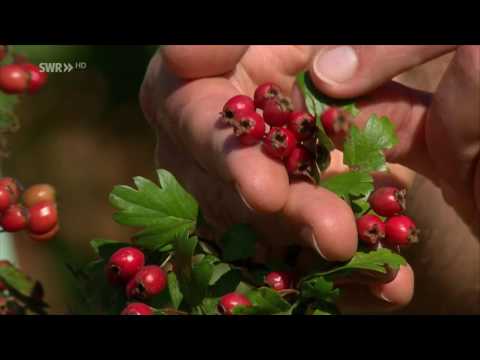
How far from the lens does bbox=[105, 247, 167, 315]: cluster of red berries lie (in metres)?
1.16

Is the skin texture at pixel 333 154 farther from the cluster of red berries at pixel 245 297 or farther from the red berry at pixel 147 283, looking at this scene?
the red berry at pixel 147 283

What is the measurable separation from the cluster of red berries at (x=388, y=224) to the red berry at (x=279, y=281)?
152mm

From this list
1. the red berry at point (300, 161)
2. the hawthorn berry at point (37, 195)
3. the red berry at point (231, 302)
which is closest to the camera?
the red berry at point (231, 302)

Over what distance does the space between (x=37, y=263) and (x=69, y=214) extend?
0.71 feet

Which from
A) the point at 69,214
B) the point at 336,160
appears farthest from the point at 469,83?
the point at 69,214

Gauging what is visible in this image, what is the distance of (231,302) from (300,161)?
0.28 metres

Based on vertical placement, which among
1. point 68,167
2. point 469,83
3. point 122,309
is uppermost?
point 469,83

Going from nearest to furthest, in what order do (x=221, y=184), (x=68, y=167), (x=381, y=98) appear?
(x=381, y=98)
(x=221, y=184)
(x=68, y=167)

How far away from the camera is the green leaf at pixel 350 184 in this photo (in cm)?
120

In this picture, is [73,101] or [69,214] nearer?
[69,214]

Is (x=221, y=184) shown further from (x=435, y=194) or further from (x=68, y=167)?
(x=68, y=167)

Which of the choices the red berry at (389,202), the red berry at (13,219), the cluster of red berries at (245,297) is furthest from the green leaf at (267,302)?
the red berry at (13,219)

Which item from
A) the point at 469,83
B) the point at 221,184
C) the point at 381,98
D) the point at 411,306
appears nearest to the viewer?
the point at 469,83

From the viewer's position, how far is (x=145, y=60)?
8.80 ft
